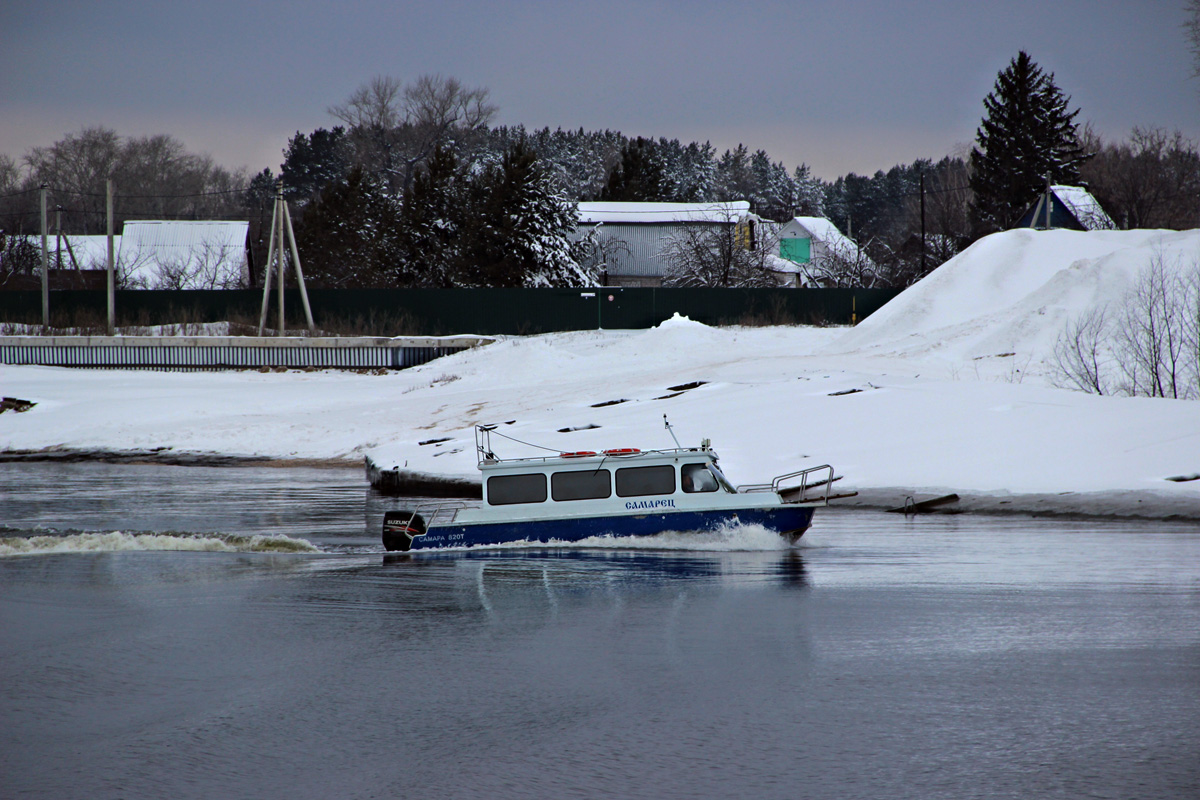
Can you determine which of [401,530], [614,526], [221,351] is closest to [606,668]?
[614,526]

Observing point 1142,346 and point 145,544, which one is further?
point 1142,346

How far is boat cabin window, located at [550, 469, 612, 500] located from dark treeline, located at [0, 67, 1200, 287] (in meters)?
46.0

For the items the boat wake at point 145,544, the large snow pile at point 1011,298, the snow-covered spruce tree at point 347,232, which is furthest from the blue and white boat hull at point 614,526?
the snow-covered spruce tree at point 347,232

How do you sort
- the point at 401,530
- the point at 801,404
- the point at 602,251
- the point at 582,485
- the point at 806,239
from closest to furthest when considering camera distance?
the point at 401,530 < the point at 582,485 < the point at 801,404 < the point at 602,251 < the point at 806,239

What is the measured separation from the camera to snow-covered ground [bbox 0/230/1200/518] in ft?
72.6

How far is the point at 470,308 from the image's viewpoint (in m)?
Result: 54.4

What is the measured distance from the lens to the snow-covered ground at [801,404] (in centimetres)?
2212

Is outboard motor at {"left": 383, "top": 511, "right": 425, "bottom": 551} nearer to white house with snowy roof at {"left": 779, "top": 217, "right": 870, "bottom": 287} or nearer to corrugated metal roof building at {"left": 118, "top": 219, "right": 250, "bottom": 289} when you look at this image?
corrugated metal roof building at {"left": 118, "top": 219, "right": 250, "bottom": 289}

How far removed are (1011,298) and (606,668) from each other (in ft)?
119

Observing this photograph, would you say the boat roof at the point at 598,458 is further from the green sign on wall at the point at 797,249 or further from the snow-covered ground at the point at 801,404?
the green sign on wall at the point at 797,249

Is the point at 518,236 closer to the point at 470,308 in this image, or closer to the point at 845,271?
the point at 470,308

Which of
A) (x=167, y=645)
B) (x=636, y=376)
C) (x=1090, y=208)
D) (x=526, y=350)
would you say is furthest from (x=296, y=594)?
(x=1090, y=208)

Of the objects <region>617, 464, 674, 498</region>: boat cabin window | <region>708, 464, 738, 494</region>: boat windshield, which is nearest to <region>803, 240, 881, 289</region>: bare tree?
<region>708, 464, 738, 494</region>: boat windshield

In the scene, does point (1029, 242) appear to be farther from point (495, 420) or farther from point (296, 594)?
point (296, 594)
